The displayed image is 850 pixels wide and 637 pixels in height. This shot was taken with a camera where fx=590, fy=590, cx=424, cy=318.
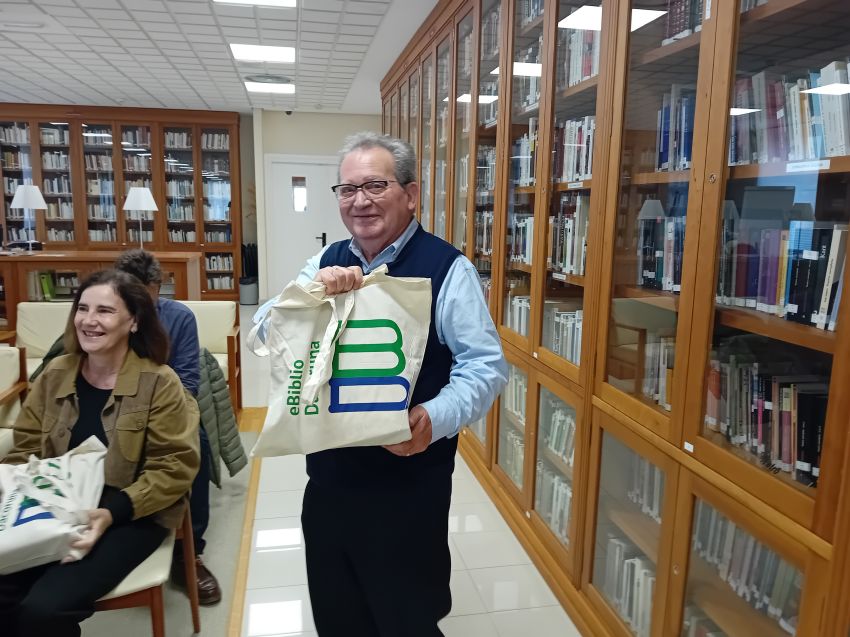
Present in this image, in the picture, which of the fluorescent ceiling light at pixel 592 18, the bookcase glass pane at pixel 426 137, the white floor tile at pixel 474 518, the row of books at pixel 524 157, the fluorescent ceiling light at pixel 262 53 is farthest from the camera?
the fluorescent ceiling light at pixel 262 53

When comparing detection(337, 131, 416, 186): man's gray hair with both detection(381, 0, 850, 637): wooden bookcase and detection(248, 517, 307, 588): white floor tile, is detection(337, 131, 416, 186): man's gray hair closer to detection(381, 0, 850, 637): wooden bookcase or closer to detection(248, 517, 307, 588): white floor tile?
detection(381, 0, 850, 637): wooden bookcase

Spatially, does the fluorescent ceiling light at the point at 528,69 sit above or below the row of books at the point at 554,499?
above

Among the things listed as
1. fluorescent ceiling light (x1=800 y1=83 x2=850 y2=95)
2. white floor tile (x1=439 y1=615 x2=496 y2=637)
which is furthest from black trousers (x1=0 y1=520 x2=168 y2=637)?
fluorescent ceiling light (x1=800 y1=83 x2=850 y2=95)

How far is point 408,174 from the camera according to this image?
1.37 m

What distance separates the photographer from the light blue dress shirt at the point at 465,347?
124cm

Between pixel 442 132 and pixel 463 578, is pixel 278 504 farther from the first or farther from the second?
pixel 442 132

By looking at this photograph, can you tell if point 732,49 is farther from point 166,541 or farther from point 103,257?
point 103,257

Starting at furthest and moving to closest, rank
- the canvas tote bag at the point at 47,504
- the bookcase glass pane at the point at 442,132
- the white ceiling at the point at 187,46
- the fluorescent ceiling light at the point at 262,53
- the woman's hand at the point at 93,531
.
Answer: the fluorescent ceiling light at the point at 262,53, the white ceiling at the point at 187,46, the bookcase glass pane at the point at 442,132, the woman's hand at the point at 93,531, the canvas tote bag at the point at 47,504

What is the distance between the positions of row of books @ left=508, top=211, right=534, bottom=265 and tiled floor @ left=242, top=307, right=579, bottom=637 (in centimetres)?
130

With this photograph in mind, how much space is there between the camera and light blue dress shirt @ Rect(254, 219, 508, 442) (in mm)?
1235

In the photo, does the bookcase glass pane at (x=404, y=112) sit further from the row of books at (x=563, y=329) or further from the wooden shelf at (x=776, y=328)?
the wooden shelf at (x=776, y=328)

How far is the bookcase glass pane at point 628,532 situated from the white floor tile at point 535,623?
0.64 ft

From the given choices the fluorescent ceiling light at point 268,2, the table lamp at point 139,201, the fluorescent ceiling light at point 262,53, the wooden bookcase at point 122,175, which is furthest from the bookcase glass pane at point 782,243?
the wooden bookcase at point 122,175

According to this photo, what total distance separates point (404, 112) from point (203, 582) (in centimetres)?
455
